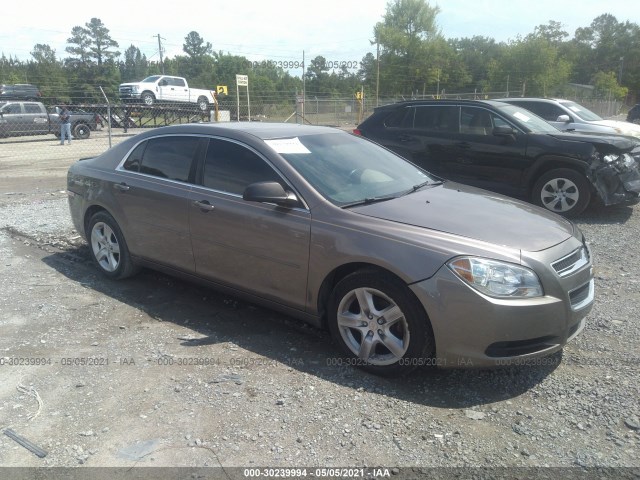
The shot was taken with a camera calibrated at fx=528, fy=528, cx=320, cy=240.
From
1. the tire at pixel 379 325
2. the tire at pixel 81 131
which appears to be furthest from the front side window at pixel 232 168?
the tire at pixel 81 131

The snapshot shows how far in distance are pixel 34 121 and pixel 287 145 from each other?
25.0m

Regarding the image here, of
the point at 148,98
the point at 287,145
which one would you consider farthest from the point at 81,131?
the point at 287,145

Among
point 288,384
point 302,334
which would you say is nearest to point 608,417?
point 288,384

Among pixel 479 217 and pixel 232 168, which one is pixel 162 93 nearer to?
pixel 232 168

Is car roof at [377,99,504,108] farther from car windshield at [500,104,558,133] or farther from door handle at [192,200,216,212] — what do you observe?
door handle at [192,200,216,212]

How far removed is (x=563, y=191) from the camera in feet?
25.4

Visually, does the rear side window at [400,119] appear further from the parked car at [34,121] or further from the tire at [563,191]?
the parked car at [34,121]

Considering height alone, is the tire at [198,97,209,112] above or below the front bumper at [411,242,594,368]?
above

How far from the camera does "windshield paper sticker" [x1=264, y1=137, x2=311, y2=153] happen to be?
4.14 meters

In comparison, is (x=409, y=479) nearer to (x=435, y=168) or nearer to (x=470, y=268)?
(x=470, y=268)

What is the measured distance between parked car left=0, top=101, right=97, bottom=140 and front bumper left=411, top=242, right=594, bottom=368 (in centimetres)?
2482

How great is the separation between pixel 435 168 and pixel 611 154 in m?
2.53

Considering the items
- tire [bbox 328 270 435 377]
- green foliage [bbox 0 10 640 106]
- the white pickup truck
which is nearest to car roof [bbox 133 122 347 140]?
tire [bbox 328 270 435 377]

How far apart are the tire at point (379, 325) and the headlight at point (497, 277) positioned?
36 cm
